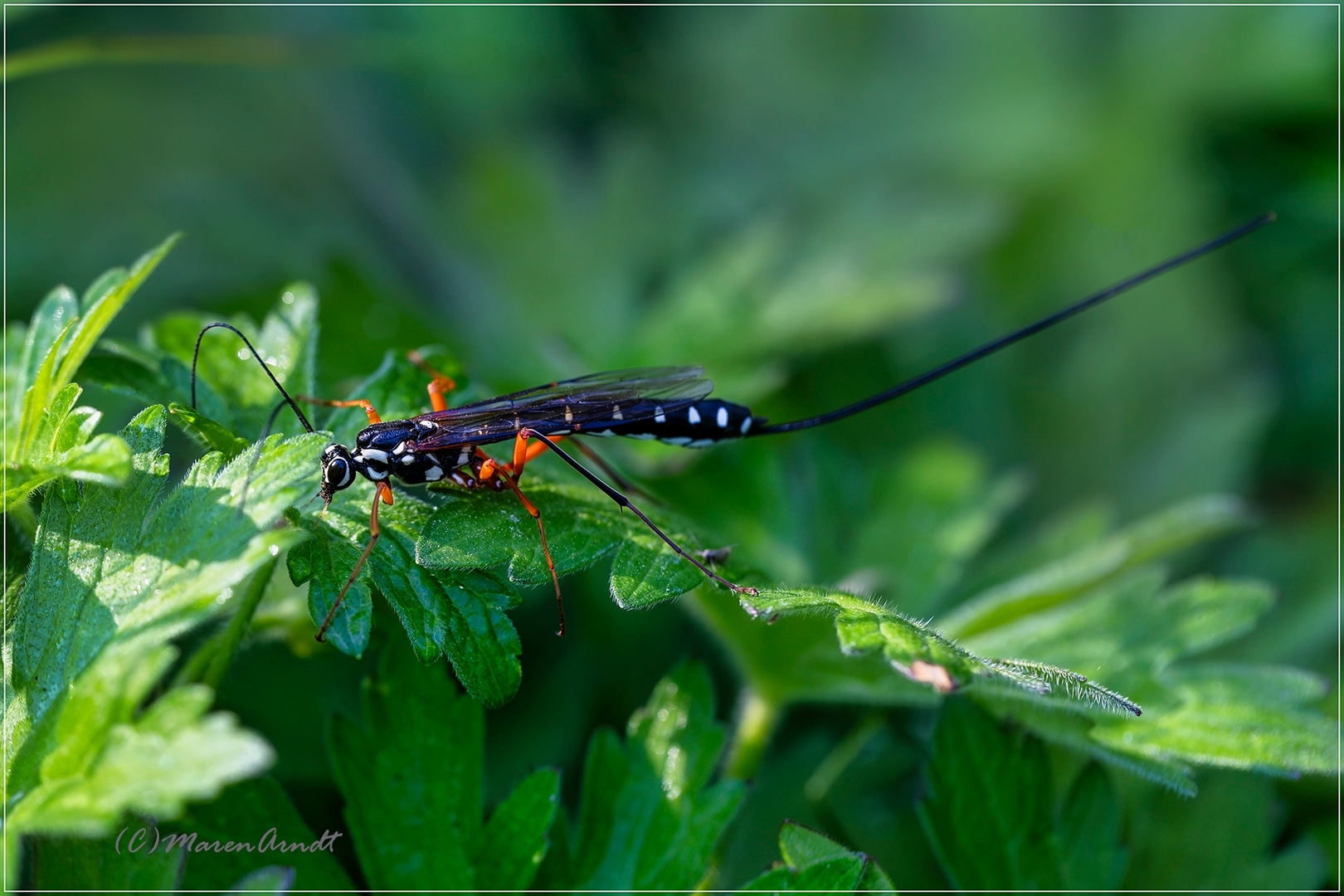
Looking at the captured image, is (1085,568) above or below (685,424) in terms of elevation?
below

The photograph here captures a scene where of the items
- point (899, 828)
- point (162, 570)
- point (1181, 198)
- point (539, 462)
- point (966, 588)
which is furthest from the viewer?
point (1181, 198)

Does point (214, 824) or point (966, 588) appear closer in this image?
point (214, 824)

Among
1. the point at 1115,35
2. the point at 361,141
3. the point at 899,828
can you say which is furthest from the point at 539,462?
the point at 1115,35

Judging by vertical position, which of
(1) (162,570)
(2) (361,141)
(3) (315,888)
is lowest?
(3) (315,888)

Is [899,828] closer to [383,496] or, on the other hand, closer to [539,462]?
[539,462]

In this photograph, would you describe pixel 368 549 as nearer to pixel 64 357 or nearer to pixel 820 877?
pixel 64 357

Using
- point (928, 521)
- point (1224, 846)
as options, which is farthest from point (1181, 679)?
point (928, 521)

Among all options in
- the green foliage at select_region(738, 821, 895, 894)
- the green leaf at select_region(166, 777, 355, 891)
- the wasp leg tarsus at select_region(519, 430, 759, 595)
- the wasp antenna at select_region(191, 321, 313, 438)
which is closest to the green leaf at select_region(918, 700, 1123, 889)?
the green foliage at select_region(738, 821, 895, 894)
